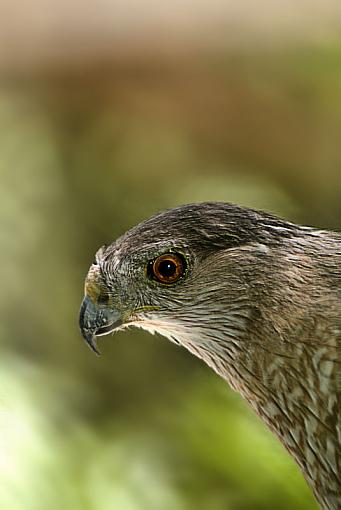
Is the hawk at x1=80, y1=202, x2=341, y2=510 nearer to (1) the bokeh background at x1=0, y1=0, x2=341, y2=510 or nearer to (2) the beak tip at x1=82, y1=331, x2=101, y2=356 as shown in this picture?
(2) the beak tip at x1=82, y1=331, x2=101, y2=356

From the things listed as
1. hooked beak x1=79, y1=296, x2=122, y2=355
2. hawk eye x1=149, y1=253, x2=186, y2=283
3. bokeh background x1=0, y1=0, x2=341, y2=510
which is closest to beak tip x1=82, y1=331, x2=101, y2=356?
hooked beak x1=79, y1=296, x2=122, y2=355

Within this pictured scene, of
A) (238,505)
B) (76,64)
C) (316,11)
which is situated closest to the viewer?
(238,505)

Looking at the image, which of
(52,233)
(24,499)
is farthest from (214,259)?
(52,233)

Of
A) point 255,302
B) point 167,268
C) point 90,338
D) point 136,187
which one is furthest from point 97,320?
point 136,187

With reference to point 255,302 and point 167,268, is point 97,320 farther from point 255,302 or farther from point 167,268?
point 255,302

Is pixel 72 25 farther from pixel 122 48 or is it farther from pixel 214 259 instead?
pixel 214 259

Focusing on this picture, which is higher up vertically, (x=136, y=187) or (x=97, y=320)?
(x=136, y=187)
